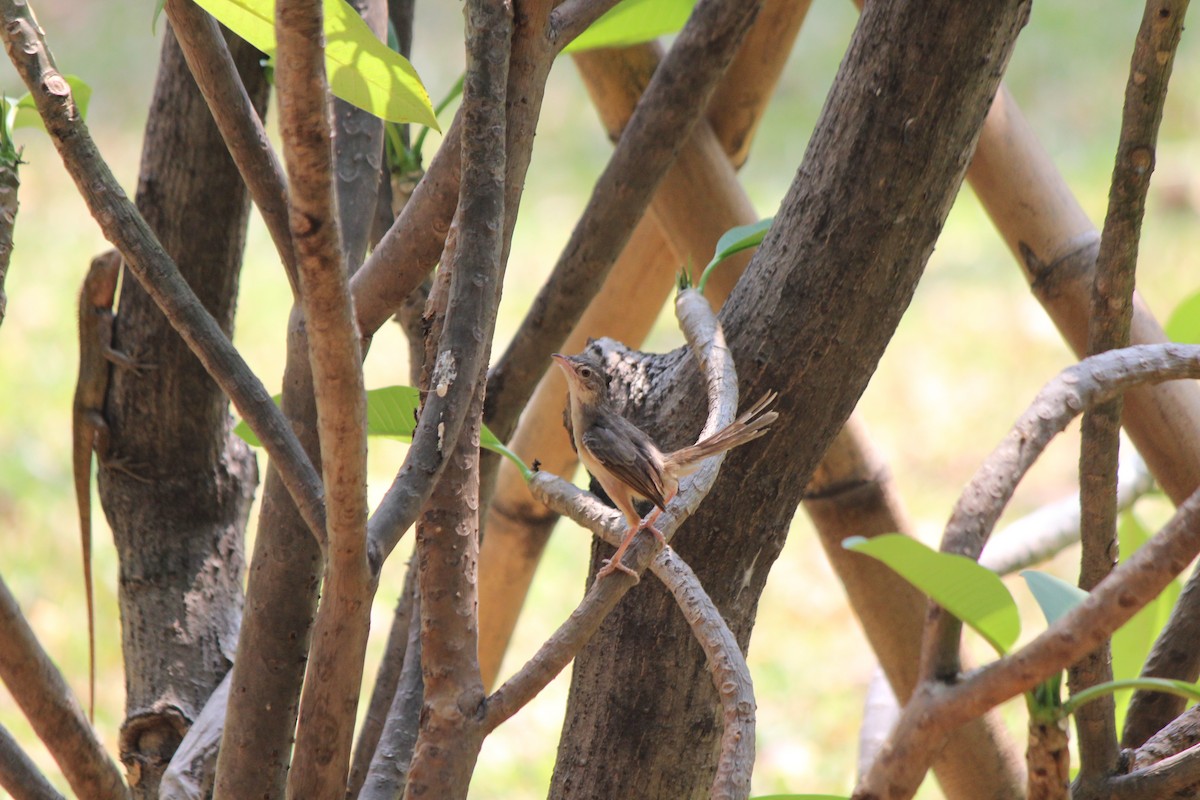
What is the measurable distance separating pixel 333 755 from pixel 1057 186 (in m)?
0.96

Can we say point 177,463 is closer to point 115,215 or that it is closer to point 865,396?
point 115,215

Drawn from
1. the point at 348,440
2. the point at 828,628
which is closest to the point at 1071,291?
the point at 348,440

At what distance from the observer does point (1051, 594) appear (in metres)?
0.65

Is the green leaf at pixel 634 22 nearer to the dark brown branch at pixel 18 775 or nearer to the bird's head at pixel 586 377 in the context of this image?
the bird's head at pixel 586 377

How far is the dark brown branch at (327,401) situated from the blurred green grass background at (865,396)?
154cm

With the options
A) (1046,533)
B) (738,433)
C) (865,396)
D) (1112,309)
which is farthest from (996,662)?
(865,396)

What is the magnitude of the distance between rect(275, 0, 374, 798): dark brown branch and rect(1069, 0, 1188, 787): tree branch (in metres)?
0.53

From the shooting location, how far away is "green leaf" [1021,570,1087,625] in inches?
25.3

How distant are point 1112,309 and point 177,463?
960mm

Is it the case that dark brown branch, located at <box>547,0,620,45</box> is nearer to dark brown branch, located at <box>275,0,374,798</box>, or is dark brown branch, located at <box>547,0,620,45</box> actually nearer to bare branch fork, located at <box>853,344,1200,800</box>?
dark brown branch, located at <box>275,0,374,798</box>

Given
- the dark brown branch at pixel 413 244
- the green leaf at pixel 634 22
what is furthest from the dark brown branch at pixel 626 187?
the dark brown branch at pixel 413 244

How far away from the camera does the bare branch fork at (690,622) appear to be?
2.11 feet

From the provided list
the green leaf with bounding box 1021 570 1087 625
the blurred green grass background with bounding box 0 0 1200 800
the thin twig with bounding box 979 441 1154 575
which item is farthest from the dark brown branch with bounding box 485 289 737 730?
the blurred green grass background with bounding box 0 0 1200 800

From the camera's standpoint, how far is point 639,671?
92cm
